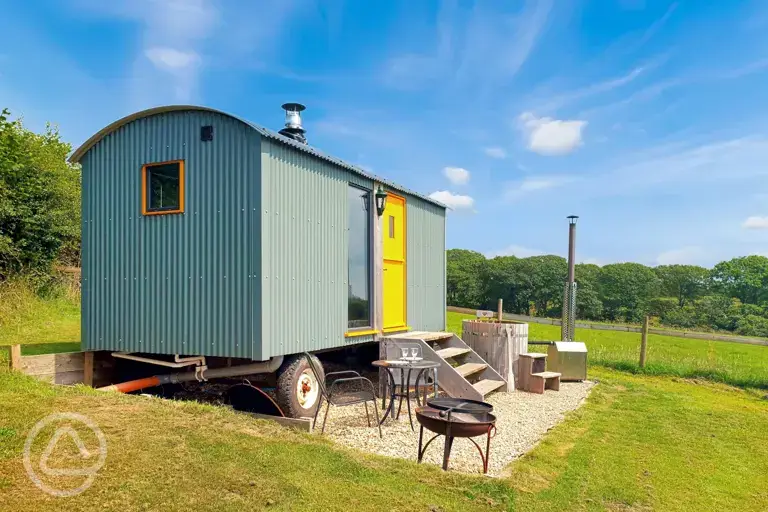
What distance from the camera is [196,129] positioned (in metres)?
5.83

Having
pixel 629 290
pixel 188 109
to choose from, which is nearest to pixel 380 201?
pixel 188 109

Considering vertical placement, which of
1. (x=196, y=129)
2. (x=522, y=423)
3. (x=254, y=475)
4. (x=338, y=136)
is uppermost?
(x=338, y=136)

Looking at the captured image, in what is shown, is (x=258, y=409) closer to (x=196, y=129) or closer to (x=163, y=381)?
(x=163, y=381)

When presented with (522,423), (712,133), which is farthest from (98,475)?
(712,133)

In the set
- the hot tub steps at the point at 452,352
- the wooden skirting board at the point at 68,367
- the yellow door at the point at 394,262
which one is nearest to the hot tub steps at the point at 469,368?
the hot tub steps at the point at 452,352

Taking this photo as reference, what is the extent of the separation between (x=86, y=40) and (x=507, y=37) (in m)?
7.55

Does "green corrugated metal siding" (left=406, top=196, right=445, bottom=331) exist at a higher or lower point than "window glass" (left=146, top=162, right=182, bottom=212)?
lower

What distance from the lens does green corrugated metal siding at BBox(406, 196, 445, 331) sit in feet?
28.3

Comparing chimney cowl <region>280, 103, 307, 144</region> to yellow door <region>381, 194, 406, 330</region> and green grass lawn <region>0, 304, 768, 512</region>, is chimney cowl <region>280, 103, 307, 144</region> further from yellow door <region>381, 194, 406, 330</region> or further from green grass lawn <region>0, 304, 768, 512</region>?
green grass lawn <region>0, 304, 768, 512</region>

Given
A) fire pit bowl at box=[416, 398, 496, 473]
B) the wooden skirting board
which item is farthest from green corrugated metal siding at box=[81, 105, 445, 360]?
fire pit bowl at box=[416, 398, 496, 473]

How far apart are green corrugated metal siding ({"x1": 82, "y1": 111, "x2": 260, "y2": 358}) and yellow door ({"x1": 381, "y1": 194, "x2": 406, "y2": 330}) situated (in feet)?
8.69

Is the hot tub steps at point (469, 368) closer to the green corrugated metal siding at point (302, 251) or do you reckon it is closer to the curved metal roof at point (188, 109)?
the green corrugated metal siding at point (302, 251)

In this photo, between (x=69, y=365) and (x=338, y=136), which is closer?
(x=69, y=365)

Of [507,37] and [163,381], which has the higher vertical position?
[507,37]
